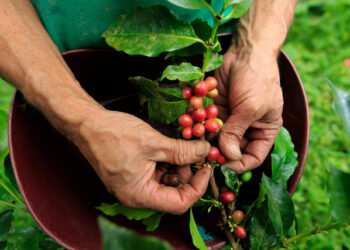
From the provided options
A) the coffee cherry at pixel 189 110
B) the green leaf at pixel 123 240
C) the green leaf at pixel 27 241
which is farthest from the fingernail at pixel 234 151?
the green leaf at pixel 27 241

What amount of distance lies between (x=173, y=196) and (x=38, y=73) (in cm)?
69

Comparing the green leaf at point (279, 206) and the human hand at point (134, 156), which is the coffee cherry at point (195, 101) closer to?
the human hand at point (134, 156)

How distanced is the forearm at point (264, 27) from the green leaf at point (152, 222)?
804 mm

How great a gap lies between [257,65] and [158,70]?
1.74ft

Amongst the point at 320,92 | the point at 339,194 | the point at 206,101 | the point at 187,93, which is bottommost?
the point at 320,92

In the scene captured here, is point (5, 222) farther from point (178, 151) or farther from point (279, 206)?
point (279, 206)

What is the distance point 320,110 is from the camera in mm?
2773

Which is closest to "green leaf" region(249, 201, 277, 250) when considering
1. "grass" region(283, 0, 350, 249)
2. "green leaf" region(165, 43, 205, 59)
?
"green leaf" region(165, 43, 205, 59)

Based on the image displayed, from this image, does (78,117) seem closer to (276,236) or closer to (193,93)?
(193,93)

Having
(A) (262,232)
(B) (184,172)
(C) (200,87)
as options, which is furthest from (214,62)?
(A) (262,232)

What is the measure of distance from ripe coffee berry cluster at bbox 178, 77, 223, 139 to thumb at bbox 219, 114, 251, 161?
78 mm

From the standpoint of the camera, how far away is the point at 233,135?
122 centimetres

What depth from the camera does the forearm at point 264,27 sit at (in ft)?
4.32

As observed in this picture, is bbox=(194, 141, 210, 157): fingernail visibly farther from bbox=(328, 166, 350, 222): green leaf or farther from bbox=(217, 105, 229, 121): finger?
bbox=(328, 166, 350, 222): green leaf
